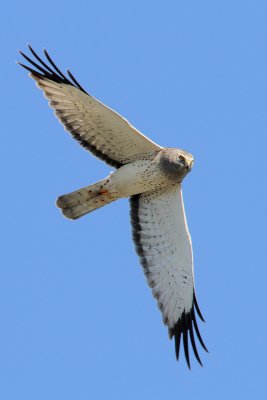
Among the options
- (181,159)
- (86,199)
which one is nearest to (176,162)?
(181,159)

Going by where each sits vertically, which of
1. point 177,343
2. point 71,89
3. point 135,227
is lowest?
point 177,343

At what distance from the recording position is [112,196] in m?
12.7

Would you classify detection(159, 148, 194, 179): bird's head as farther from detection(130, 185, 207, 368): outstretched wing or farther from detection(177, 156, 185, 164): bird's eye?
detection(130, 185, 207, 368): outstretched wing

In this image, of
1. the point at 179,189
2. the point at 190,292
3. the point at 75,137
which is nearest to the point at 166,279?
the point at 190,292

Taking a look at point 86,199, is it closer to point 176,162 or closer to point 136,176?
point 136,176

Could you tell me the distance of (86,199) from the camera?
12.7 meters

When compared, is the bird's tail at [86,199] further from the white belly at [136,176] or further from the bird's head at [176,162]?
the bird's head at [176,162]

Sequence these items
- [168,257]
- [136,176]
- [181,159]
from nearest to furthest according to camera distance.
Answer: [181,159], [136,176], [168,257]

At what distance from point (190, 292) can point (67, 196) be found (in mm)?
1999

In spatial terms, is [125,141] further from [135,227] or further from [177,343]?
[177,343]

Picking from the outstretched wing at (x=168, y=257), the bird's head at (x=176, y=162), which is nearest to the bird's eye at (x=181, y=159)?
the bird's head at (x=176, y=162)

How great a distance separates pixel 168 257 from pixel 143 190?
38.1 inches

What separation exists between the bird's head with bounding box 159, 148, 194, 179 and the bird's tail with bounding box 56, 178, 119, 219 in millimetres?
726

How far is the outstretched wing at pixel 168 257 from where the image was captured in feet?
43.3
